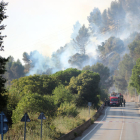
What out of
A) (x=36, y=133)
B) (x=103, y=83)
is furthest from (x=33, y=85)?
(x=103, y=83)

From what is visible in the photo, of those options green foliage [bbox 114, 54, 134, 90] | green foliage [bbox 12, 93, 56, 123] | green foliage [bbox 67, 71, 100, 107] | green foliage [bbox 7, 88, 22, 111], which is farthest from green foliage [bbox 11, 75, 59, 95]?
green foliage [bbox 114, 54, 134, 90]

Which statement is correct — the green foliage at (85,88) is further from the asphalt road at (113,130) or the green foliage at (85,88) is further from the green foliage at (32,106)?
the green foliage at (32,106)

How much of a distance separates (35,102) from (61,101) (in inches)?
580

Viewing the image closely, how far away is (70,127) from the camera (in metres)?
26.2

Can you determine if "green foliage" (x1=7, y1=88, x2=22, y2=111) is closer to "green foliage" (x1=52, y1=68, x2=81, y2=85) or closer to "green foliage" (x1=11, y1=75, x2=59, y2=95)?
"green foliage" (x1=11, y1=75, x2=59, y2=95)

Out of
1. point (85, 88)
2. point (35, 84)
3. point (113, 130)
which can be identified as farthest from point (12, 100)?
point (85, 88)

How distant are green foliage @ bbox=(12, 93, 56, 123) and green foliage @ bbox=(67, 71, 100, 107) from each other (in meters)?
24.6

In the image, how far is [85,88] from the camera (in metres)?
52.9

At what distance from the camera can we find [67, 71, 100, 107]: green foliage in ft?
172

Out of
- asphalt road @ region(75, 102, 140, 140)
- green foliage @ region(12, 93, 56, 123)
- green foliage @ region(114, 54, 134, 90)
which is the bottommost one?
asphalt road @ region(75, 102, 140, 140)

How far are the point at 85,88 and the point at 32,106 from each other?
91.7 ft

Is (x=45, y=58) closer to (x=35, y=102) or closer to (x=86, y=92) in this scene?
(x=86, y=92)

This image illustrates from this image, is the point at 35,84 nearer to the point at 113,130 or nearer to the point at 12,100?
the point at 12,100

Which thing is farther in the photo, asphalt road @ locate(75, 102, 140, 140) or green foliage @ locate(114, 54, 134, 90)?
green foliage @ locate(114, 54, 134, 90)
